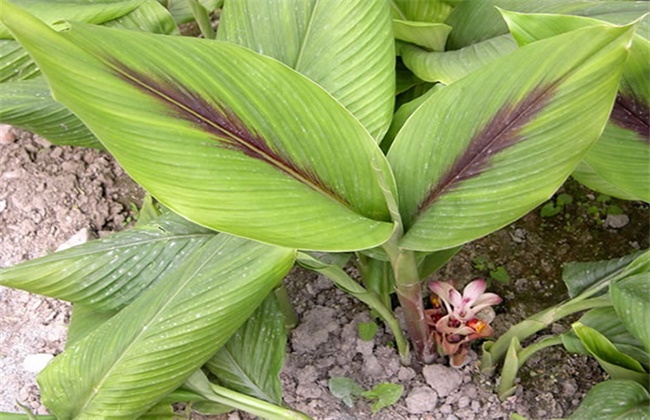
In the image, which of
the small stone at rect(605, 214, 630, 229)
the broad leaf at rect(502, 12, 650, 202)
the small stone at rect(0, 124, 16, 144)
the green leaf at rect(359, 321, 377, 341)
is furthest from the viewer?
the small stone at rect(0, 124, 16, 144)

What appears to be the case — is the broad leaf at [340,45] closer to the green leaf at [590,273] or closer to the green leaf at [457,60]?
the green leaf at [457,60]

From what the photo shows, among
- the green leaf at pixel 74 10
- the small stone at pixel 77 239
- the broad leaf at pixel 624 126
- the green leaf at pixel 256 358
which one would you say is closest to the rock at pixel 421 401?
the green leaf at pixel 256 358

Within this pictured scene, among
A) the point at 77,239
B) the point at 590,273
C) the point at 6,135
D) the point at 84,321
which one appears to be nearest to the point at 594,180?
the point at 590,273

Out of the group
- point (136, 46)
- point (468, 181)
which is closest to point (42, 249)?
point (136, 46)

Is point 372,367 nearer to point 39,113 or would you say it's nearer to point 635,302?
point 635,302

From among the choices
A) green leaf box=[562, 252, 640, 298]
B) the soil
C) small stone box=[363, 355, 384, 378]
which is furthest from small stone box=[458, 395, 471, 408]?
green leaf box=[562, 252, 640, 298]

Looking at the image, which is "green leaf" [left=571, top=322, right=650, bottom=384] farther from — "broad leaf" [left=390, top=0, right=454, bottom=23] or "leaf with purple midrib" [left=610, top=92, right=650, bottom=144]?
"broad leaf" [left=390, top=0, right=454, bottom=23]
